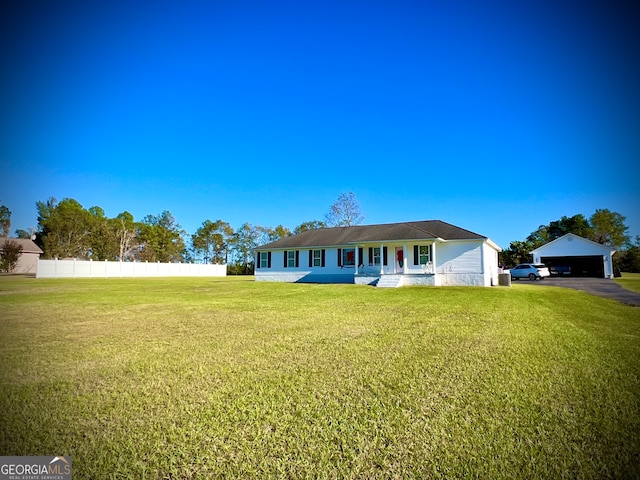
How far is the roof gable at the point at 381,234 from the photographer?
2303cm

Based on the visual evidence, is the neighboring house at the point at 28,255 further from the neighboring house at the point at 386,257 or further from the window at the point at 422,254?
the window at the point at 422,254

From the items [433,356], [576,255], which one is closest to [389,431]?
[433,356]

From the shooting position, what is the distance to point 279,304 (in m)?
12.7

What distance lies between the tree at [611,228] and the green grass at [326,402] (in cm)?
6348

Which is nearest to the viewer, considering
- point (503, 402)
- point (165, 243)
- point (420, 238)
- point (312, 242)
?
point (503, 402)

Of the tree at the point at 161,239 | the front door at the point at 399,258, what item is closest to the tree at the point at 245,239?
the tree at the point at 161,239

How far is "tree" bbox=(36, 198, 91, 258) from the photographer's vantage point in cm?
4394

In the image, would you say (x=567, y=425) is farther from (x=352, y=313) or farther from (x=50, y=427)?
(x=352, y=313)

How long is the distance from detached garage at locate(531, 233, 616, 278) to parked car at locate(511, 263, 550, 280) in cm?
499

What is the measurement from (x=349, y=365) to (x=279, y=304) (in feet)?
26.1

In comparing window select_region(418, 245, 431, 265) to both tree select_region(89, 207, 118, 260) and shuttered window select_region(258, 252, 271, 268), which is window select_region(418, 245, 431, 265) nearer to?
shuttered window select_region(258, 252, 271, 268)

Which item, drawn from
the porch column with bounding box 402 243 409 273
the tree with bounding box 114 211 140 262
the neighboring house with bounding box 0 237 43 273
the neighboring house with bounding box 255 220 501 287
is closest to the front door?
the neighboring house with bounding box 255 220 501 287

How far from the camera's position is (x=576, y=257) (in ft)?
116

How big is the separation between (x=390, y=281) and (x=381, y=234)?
430 centimetres
